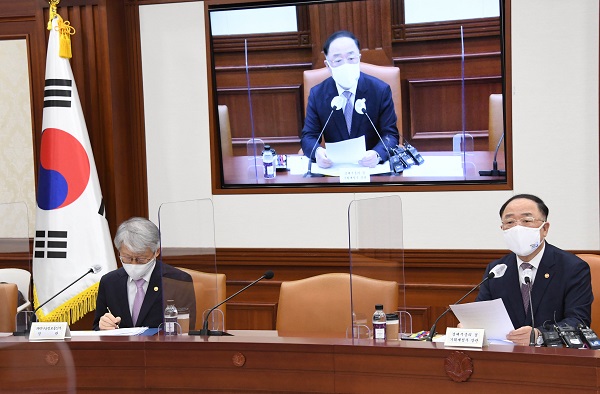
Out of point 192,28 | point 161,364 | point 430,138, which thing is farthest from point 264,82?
point 161,364

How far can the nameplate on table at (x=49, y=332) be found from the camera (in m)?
3.18

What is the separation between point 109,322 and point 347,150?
1.90 meters

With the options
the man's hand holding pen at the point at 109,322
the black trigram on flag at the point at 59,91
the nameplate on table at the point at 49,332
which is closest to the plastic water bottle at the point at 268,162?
the black trigram on flag at the point at 59,91

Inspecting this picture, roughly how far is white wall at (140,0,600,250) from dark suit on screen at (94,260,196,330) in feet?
4.95

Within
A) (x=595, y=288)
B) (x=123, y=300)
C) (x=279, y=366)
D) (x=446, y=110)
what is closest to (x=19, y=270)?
(x=123, y=300)

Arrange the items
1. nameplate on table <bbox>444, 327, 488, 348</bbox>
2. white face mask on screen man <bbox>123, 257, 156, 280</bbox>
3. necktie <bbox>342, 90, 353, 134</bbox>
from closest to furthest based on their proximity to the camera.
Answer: nameplate on table <bbox>444, 327, 488, 348</bbox>
white face mask on screen man <bbox>123, 257, 156, 280</bbox>
necktie <bbox>342, 90, 353, 134</bbox>

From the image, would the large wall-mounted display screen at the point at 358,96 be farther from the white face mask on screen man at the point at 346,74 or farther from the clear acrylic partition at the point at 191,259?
the clear acrylic partition at the point at 191,259

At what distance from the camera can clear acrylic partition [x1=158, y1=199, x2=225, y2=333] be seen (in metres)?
3.24

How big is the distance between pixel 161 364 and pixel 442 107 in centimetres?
244

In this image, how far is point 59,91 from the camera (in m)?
4.85

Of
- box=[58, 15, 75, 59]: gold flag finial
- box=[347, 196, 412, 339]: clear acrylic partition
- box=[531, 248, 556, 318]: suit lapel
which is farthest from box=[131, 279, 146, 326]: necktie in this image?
box=[58, 15, 75, 59]: gold flag finial

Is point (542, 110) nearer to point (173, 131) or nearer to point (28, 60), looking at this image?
point (173, 131)

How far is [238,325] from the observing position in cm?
524

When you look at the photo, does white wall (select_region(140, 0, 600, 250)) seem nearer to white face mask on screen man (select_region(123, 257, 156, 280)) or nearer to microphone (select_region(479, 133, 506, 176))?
microphone (select_region(479, 133, 506, 176))
